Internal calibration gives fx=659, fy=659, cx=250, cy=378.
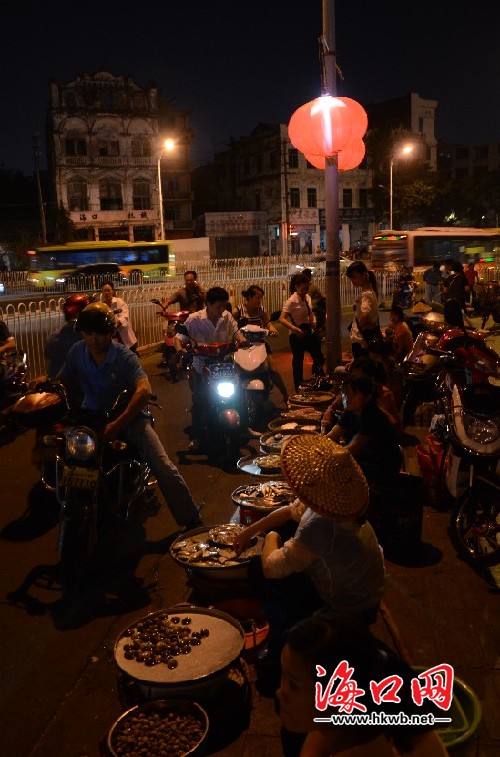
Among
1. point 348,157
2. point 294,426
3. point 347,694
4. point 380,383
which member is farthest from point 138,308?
Answer: point 347,694

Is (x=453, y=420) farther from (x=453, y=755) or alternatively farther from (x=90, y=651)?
(x=90, y=651)

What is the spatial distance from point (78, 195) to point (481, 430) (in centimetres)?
5521

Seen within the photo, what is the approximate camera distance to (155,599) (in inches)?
183

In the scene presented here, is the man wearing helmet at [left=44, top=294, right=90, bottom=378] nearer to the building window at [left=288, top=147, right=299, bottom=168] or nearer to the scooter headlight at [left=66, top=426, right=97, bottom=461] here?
the scooter headlight at [left=66, top=426, right=97, bottom=461]

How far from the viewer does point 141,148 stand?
190ft

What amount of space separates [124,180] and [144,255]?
20776 millimetres

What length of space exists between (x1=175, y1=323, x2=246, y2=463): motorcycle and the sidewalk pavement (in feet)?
7.50

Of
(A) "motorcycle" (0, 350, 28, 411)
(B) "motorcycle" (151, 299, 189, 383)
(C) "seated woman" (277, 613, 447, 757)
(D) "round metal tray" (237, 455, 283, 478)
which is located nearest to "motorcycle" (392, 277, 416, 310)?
(B) "motorcycle" (151, 299, 189, 383)

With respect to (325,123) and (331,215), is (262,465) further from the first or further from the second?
(331,215)

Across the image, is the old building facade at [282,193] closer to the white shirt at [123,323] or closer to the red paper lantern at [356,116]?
the white shirt at [123,323]

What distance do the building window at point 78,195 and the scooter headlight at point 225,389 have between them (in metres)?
51.6

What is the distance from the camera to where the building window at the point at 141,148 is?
5766cm

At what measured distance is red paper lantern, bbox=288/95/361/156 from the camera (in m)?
9.02

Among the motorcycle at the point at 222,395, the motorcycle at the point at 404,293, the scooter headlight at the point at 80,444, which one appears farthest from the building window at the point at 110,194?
the scooter headlight at the point at 80,444
